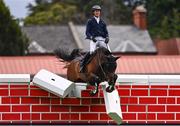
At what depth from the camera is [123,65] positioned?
27031mm

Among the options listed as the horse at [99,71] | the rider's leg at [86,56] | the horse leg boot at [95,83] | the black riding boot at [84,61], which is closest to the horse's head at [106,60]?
the horse at [99,71]

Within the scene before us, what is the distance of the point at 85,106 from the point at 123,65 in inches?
714

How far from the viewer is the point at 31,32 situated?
4603 centimetres

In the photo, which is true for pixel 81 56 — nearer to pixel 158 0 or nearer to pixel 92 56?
pixel 92 56

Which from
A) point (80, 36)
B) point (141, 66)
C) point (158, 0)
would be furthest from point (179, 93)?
point (158, 0)

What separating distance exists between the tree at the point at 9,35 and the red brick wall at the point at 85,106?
2415 centimetres

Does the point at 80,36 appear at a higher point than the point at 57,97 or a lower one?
lower

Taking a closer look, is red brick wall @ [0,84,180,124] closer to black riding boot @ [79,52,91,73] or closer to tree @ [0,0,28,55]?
black riding boot @ [79,52,91,73]

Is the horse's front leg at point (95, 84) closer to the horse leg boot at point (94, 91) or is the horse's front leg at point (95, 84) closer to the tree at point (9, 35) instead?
the horse leg boot at point (94, 91)

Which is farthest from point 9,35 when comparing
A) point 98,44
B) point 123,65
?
point 98,44

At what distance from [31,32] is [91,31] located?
36.9 m

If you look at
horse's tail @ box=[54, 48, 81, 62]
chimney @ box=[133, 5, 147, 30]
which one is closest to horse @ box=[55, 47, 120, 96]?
horse's tail @ box=[54, 48, 81, 62]

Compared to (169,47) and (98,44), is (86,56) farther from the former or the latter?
(169,47)

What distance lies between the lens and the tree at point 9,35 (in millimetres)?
33000
